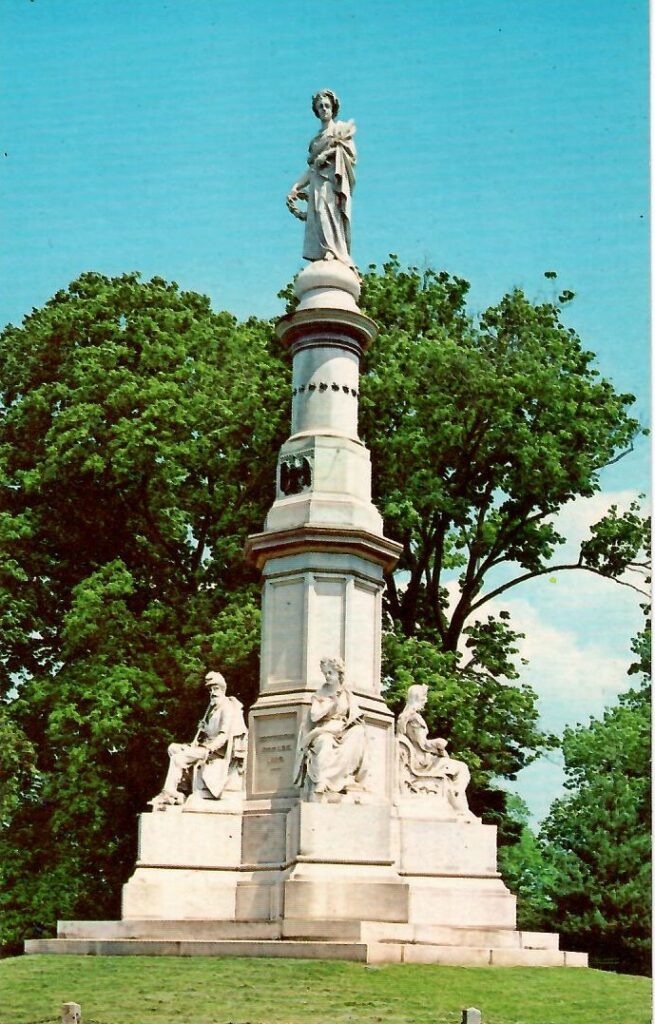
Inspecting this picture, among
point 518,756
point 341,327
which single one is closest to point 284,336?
point 341,327

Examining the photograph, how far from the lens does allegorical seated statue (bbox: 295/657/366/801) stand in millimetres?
16609

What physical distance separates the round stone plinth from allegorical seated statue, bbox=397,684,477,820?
589 centimetres

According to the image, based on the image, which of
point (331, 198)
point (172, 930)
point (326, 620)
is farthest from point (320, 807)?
point (331, 198)

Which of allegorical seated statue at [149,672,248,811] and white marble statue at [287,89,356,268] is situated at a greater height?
white marble statue at [287,89,356,268]

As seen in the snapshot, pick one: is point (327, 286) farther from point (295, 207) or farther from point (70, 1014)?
point (70, 1014)

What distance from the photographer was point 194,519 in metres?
27.4

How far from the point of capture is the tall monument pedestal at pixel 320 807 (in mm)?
15891

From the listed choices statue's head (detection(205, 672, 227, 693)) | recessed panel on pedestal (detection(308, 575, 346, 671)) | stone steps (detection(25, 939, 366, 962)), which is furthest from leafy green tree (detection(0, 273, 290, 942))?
stone steps (detection(25, 939, 366, 962))

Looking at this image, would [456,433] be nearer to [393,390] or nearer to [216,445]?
[393,390]

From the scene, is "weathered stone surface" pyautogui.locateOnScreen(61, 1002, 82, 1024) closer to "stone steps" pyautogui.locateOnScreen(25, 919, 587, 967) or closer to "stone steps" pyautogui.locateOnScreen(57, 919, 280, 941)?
"stone steps" pyautogui.locateOnScreen(25, 919, 587, 967)

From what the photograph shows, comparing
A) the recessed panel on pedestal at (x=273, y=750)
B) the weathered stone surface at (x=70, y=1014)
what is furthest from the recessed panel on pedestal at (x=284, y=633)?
the weathered stone surface at (x=70, y=1014)

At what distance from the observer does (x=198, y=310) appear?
101 ft

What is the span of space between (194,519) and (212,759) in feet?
31.8

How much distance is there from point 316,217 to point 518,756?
11400 mm
